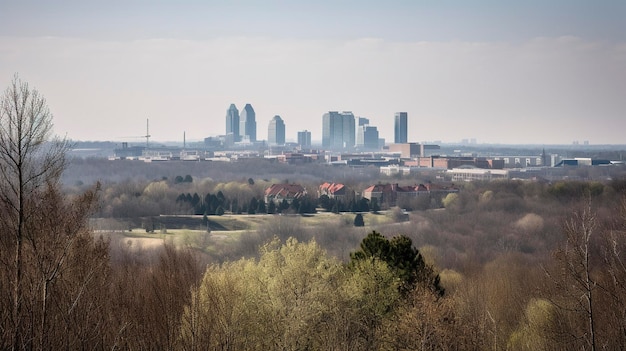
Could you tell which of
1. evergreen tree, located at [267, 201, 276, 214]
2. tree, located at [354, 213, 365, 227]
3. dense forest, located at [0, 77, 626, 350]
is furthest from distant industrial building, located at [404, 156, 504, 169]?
dense forest, located at [0, 77, 626, 350]

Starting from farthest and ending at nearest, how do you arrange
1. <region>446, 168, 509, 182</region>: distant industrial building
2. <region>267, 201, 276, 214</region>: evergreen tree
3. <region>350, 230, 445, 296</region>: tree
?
<region>446, 168, 509, 182</region>: distant industrial building, <region>267, 201, 276, 214</region>: evergreen tree, <region>350, 230, 445, 296</region>: tree

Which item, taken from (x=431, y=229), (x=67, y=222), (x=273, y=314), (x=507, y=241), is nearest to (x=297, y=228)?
(x=431, y=229)

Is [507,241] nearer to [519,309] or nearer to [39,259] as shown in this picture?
[519,309]

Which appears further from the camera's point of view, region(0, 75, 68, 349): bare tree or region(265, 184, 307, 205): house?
region(265, 184, 307, 205): house

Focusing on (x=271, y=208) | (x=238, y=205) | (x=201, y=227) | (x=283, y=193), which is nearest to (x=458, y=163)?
(x=283, y=193)

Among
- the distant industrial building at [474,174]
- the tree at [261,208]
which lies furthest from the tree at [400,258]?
the distant industrial building at [474,174]

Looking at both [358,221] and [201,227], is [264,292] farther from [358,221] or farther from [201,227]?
[358,221]

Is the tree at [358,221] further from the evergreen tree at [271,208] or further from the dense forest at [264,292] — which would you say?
the dense forest at [264,292]

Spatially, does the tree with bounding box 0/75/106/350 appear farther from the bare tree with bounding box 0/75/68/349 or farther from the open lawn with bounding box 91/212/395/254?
the open lawn with bounding box 91/212/395/254

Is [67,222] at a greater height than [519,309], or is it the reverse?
[67,222]
